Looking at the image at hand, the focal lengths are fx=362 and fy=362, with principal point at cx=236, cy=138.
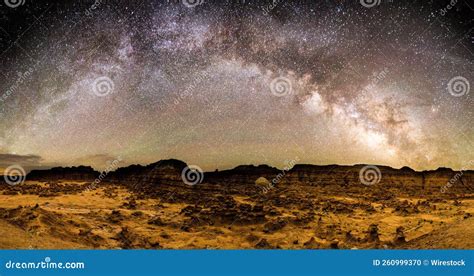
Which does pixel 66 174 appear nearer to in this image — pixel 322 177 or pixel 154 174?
pixel 154 174

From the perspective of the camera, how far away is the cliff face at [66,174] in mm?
48938

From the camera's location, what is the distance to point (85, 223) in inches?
505

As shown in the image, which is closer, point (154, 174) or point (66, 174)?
point (154, 174)

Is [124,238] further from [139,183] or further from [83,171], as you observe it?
[83,171]

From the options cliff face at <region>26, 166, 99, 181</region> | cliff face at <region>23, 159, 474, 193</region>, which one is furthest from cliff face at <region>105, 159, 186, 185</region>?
cliff face at <region>26, 166, 99, 181</region>

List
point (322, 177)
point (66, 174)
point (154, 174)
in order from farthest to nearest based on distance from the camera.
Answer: point (66, 174) < point (322, 177) < point (154, 174)

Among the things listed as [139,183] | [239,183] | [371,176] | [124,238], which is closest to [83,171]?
[139,183]

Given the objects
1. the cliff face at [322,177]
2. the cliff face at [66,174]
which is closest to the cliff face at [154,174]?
the cliff face at [322,177]

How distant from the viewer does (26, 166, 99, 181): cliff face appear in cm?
4894

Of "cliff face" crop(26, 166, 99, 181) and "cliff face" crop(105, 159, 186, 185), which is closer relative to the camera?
"cliff face" crop(105, 159, 186, 185)

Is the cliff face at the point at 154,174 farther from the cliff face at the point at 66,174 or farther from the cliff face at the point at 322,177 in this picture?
the cliff face at the point at 66,174

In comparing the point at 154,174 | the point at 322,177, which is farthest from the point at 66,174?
the point at 322,177

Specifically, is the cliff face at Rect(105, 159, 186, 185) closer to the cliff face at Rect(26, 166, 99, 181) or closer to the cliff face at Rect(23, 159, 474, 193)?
the cliff face at Rect(23, 159, 474, 193)

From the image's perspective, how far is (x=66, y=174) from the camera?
5259 centimetres
